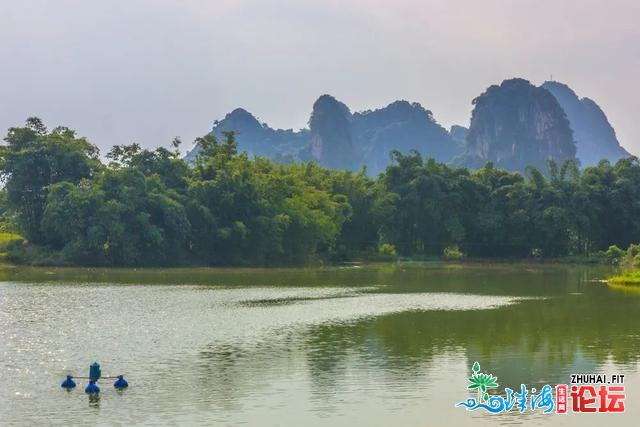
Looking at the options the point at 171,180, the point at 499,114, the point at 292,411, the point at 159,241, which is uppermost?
the point at 499,114

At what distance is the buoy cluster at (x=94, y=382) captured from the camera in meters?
14.6

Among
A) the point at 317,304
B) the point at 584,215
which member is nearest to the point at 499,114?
the point at 584,215

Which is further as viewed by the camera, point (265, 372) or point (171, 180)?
point (171, 180)

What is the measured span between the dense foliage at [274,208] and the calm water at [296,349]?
12368 mm

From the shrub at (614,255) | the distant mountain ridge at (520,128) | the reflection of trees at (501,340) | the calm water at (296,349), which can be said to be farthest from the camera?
the distant mountain ridge at (520,128)

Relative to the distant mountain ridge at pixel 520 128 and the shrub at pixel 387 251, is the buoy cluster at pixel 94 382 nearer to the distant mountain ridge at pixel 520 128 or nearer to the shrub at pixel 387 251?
the shrub at pixel 387 251

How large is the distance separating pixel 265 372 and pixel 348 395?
261 cm

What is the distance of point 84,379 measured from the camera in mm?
15547

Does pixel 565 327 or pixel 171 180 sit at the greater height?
pixel 171 180

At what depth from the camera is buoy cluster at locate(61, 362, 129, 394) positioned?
14.6m

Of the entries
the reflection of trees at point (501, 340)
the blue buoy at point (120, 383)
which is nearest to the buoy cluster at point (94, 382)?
the blue buoy at point (120, 383)

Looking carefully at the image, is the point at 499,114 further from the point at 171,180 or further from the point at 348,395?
the point at 348,395

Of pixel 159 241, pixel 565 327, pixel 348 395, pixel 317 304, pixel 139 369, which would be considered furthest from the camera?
pixel 159 241

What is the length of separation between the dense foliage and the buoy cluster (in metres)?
33.3
